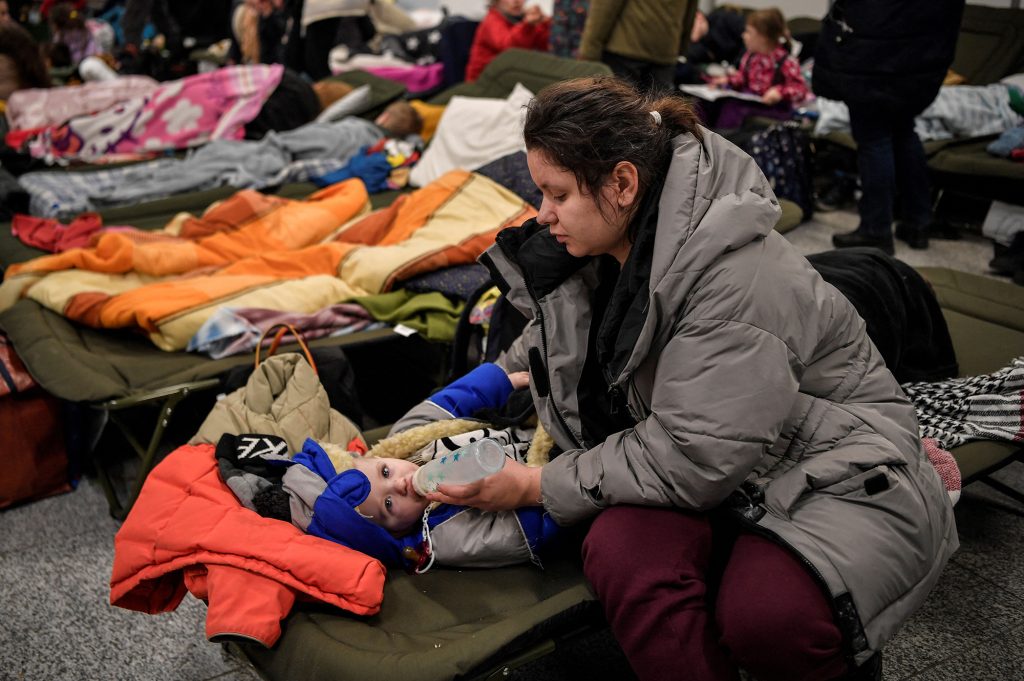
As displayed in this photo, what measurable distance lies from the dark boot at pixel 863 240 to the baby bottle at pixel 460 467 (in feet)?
7.98

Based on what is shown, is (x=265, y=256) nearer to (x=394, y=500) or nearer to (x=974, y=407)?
(x=394, y=500)

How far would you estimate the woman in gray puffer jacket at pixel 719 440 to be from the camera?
125 centimetres

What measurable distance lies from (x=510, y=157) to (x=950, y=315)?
5.04ft

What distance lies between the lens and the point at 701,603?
1296mm

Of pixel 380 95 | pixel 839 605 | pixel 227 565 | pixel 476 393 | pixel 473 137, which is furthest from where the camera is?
pixel 380 95

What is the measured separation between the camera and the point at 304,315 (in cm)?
244

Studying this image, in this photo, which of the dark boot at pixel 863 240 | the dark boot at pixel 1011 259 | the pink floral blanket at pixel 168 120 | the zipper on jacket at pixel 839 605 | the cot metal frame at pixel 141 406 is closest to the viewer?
the zipper on jacket at pixel 839 605

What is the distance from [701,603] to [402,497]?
0.55 meters

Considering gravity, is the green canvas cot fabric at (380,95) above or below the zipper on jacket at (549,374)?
below

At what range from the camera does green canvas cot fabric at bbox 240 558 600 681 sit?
1295mm

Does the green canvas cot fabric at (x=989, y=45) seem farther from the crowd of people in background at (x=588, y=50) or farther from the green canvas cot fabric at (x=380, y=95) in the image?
the green canvas cot fabric at (x=380, y=95)

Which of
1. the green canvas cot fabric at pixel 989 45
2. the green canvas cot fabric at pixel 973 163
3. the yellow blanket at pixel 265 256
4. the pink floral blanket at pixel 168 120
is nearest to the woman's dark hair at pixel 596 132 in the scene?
the yellow blanket at pixel 265 256

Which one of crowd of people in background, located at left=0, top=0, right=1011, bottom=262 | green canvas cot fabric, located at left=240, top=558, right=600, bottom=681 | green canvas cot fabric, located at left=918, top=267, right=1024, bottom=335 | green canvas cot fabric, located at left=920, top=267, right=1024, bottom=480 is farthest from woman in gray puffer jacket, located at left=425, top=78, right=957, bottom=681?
green canvas cot fabric, located at left=918, top=267, right=1024, bottom=335

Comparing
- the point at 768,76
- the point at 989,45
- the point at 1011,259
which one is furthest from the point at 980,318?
the point at 989,45
